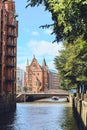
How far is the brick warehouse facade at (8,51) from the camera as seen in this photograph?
108 meters

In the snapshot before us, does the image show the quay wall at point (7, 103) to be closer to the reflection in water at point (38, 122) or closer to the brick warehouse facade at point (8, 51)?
the brick warehouse facade at point (8, 51)

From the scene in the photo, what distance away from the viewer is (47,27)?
80.4 ft

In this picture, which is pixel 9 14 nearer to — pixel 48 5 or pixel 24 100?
pixel 24 100

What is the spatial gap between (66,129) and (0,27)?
59.9 metres

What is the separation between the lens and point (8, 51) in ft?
382

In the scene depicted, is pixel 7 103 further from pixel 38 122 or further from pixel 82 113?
pixel 82 113

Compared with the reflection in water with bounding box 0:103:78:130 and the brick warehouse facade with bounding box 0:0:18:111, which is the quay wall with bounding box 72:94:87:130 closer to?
the reflection in water with bounding box 0:103:78:130

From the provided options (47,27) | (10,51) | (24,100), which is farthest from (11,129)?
(24,100)

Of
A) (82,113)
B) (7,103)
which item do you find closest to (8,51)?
(7,103)

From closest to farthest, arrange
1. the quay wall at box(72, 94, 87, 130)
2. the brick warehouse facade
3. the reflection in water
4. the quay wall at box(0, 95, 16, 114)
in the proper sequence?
the quay wall at box(72, 94, 87, 130)
the reflection in water
the quay wall at box(0, 95, 16, 114)
the brick warehouse facade

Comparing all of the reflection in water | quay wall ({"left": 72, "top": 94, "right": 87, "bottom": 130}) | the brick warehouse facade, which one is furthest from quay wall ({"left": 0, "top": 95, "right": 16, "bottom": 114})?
quay wall ({"left": 72, "top": 94, "right": 87, "bottom": 130})

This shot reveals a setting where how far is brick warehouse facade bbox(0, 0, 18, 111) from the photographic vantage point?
353 feet

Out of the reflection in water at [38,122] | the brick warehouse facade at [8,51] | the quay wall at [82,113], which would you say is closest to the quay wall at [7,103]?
the brick warehouse facade at [8,51]

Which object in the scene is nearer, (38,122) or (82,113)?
(82,113)
